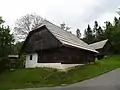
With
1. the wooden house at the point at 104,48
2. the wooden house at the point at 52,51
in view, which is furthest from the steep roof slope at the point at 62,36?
the wooden house at the point at 104,48

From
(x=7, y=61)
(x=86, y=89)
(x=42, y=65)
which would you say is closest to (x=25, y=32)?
(x=7, y=61)

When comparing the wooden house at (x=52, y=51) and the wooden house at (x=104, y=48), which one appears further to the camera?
the wooden house at (x=104, y=48)

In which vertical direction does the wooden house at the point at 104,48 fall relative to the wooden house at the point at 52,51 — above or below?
above

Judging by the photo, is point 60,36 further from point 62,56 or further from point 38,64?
point 38,64

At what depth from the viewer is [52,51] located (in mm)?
28984

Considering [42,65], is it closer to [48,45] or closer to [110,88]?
[48,45]

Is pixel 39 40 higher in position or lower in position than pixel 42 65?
higher

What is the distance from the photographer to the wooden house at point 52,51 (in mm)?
28000

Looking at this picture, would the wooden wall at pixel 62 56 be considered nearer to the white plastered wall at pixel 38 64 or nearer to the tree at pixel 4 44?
the white plastered wall at pixel 38 64

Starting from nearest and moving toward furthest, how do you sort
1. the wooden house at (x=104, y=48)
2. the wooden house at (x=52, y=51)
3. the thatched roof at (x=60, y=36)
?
the wooden house at (x=52, y=51) → the thatched roof at (x=60, y=36) → the wooden house at (x=104, y=48)

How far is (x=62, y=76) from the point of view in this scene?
22109 millimetres

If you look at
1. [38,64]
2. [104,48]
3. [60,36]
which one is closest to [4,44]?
[38,64]

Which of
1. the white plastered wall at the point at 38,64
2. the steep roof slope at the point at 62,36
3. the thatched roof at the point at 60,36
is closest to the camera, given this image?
the white plastered wall at the point at 38,64

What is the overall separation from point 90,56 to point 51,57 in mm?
9156
